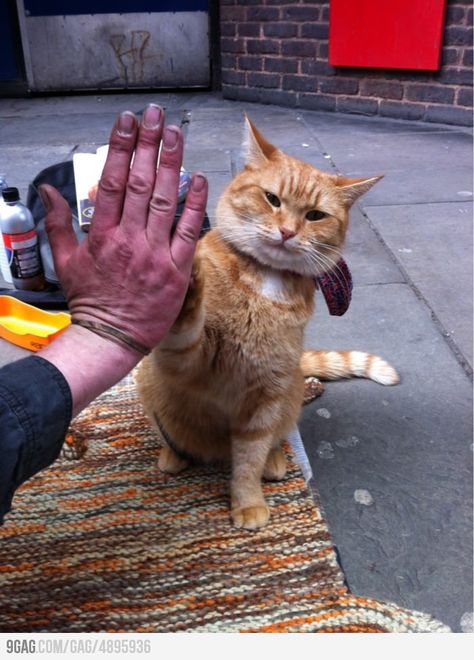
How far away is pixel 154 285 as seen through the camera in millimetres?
1133

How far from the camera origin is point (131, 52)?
7.51m

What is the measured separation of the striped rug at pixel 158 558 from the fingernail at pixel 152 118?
115 cm

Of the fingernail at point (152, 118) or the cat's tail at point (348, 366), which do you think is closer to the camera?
the fingernail at point (152, 118)

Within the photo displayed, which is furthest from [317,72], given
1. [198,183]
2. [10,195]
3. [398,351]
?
[198,183]

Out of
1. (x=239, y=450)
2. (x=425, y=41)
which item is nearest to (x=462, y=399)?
(x=239, y=450)

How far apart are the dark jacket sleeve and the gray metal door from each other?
7235 millimetres

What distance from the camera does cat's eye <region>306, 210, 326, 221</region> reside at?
1674 millimetres

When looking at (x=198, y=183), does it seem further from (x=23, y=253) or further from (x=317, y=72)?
(x=317, y=72)

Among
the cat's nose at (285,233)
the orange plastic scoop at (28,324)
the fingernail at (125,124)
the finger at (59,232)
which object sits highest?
the fingernail at (125,124)

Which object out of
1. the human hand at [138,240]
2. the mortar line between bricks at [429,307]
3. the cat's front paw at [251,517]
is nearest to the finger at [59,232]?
the human hand at [138,240]

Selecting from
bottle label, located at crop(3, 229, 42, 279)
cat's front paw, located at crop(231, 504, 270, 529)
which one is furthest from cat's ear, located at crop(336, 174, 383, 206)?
bottle label, located at crop(3, 229, 42, 279)

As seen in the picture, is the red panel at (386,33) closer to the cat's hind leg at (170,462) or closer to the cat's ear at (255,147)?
the cat's ear at (255,147)

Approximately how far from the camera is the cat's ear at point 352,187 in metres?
1.71

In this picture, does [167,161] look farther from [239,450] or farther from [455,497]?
[455,497]
